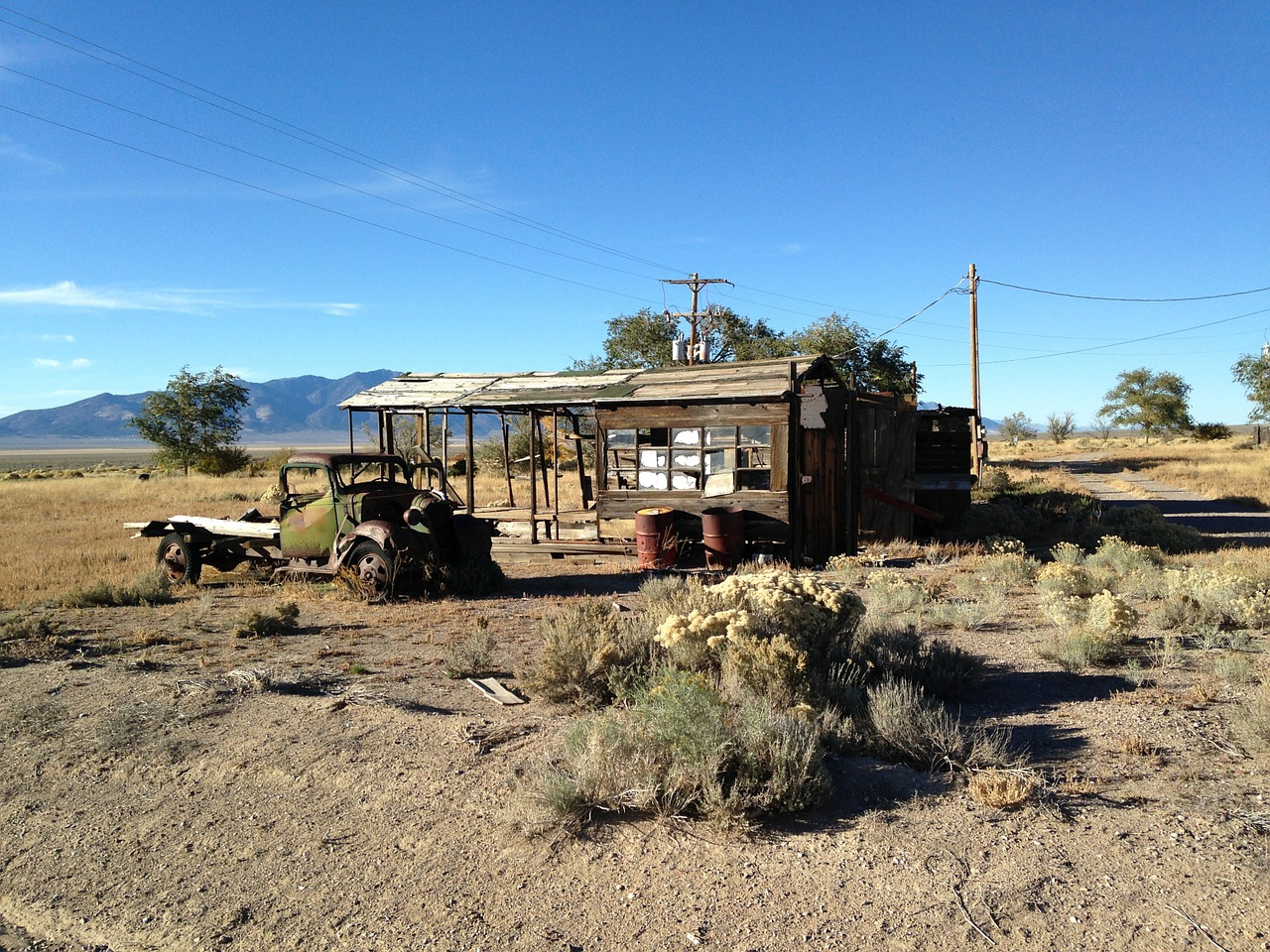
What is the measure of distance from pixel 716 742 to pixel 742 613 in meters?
1.84

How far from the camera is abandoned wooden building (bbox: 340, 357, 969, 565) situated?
13.5m

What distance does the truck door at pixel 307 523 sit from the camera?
37.3ft

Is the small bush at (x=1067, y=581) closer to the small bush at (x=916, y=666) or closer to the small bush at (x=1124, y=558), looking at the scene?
the small bush at (x=1124, y=558)

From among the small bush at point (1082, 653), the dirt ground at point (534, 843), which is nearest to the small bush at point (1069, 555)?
the small bush at point (1082, 653)


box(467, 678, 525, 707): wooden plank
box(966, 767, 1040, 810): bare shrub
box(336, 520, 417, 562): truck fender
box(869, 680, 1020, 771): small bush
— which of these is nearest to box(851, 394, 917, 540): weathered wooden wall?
box(336, 520, 417, 562): truck fender

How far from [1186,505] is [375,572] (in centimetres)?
2100

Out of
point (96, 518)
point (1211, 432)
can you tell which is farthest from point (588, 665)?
point (1211, 432)

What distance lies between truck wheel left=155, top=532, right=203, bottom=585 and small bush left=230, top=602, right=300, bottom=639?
3.49m

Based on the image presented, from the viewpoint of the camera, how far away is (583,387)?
625 inches

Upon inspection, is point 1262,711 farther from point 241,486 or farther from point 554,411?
point 241,486

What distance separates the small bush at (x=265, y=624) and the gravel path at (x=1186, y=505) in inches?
565

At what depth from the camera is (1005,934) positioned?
11.2 feet

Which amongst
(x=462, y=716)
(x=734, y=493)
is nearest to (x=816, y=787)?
(x=462, y=716)

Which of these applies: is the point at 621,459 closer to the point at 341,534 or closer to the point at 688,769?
the point at 341,534
